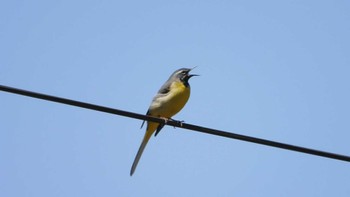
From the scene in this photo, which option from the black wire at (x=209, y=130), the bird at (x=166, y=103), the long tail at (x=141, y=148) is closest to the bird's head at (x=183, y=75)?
the bird at (x=166, y=103)

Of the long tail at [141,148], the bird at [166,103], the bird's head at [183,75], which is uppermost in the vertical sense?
the bird's head at [183,75]

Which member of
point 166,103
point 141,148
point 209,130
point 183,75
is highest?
point 183,75

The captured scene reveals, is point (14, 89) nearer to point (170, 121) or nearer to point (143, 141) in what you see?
point (170, 121)

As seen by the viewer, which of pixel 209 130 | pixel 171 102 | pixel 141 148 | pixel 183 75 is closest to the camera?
pixel 209 130

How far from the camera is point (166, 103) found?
31.9 feet

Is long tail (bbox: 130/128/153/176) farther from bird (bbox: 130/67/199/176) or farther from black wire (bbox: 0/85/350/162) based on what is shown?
black wire (bbox: 0/85/350/162)

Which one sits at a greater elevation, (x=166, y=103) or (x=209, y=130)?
(x=166, y=103)

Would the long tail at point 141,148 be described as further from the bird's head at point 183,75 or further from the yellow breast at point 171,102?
the bird's head at point 183,75

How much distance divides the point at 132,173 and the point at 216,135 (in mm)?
3590

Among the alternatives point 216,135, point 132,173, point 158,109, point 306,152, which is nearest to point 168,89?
point 158,109

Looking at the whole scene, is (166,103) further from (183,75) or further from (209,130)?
(209,130)

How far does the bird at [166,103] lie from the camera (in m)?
9.73

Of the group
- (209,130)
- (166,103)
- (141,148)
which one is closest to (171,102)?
(166,103)

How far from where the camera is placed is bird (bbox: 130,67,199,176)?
9734 mm
